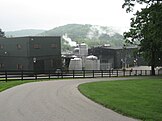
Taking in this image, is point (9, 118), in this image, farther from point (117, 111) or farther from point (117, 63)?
point (117, 63)

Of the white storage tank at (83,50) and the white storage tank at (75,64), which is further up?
the white storage tank at (83,50)

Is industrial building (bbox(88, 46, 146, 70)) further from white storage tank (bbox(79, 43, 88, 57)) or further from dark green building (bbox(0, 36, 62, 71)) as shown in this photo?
dark green building (bbox(0, 36, 62, 71))

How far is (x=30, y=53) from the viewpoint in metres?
59.9

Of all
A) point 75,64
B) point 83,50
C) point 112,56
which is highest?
point 83,50

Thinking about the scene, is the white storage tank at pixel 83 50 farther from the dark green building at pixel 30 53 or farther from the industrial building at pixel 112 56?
the dark green building at pixel 30 53

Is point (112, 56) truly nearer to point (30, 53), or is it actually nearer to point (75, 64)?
point (75, 64)

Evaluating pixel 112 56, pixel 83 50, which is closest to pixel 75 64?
pixel 112 56

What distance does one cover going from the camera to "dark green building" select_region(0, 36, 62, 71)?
60.0 metres

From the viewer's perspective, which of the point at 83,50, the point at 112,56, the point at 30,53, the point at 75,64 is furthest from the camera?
the point at 83,50

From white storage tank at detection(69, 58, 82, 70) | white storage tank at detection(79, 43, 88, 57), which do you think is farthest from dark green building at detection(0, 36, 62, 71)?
white storage tank at detection(79, 43, 88, 57)

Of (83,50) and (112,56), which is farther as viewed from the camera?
(83,50)

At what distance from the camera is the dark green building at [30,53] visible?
60.0 metres

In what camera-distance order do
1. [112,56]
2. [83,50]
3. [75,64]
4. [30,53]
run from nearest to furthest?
[30,53]
[75,64]
[112,56]
[83,50]

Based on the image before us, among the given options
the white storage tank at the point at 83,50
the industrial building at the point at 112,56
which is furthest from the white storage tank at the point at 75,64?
the white storage tank at the point at 83,50
